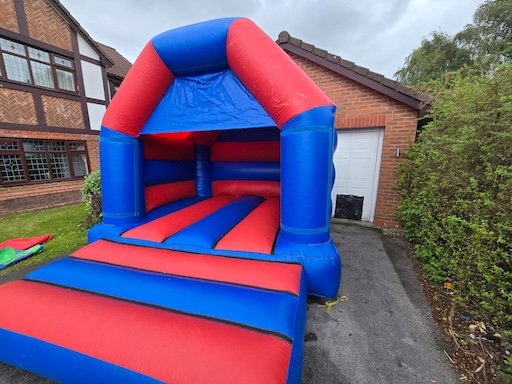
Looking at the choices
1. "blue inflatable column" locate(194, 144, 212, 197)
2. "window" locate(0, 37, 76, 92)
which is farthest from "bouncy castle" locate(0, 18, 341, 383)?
"window" locate(0, 37, 76, 92)

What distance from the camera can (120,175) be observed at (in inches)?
91.4

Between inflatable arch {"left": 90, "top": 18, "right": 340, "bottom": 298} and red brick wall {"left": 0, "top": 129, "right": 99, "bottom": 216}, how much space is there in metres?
5.78

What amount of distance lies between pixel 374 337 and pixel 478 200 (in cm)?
144

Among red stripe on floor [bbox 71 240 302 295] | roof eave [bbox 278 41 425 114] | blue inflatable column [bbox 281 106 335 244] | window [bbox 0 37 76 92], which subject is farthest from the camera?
window [bbox 0 37 76 92]

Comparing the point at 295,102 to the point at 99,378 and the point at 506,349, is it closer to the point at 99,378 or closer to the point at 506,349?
the point at 99,378

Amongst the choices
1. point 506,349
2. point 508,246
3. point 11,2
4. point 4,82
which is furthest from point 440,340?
point 11,2

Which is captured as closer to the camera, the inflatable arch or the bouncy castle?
the bouncy castle

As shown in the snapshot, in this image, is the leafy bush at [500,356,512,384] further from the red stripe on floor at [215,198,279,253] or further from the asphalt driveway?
the red stripe on floor at [215,198,279,253]

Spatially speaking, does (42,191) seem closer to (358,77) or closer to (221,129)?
(221,129)

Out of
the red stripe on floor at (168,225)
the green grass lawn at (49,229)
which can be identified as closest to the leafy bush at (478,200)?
the red stripe on floor at (168,225)

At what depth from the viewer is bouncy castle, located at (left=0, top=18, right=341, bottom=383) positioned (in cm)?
102

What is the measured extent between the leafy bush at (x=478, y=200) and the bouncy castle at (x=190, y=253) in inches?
45.4

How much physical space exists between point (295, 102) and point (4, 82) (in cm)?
802

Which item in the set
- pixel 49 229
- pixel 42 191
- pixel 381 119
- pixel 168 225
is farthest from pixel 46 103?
pixel 381 119
